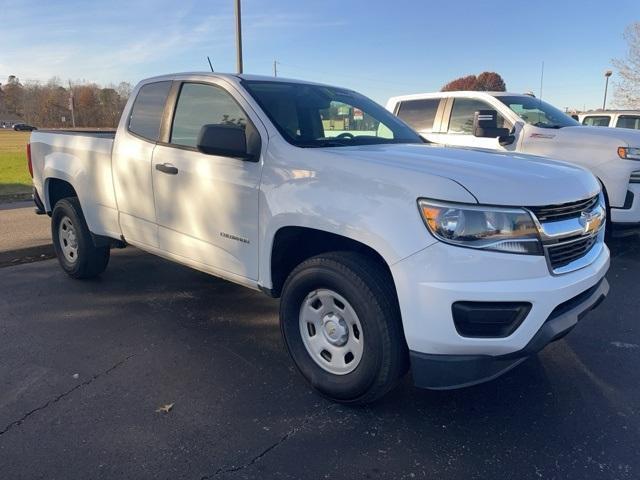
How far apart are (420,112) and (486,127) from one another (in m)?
1.93

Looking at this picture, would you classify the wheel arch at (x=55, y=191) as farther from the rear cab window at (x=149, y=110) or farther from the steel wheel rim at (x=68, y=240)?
the rear cab window at (x=149, y=110)

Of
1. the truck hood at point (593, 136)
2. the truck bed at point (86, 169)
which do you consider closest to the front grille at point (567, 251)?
the truck bed at point (86, 169)

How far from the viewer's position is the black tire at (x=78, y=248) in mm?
4891

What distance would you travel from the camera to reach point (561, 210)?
2.62 meters

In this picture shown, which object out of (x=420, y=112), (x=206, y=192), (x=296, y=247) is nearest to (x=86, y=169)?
(x=206, y=192)

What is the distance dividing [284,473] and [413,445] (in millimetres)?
673

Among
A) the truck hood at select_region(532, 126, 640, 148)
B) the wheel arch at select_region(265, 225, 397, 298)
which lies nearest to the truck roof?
the wheel arch at select_region(265, 225, 397, 298)

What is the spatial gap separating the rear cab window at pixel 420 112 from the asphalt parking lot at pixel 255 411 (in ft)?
14.7

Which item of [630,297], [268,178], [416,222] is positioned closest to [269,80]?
[268,178]

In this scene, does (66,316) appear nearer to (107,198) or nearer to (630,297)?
(107,198)

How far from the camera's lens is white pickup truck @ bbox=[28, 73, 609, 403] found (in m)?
2.41

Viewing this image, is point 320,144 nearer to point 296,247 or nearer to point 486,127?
point 296,247

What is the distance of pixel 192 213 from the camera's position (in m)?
3.66

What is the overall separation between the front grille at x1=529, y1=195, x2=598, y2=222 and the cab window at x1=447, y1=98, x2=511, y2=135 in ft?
16.3
